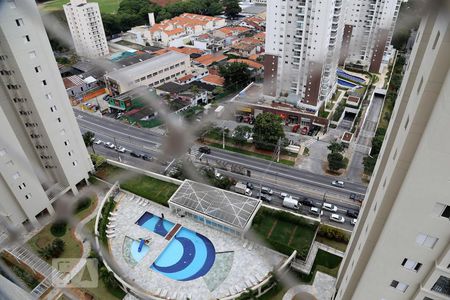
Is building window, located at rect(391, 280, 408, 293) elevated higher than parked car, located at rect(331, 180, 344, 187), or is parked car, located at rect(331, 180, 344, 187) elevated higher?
building window, located at rect(391, 280, 408, 293)

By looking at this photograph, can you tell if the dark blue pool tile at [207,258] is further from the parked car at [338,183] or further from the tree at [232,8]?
the tree at [232,8]

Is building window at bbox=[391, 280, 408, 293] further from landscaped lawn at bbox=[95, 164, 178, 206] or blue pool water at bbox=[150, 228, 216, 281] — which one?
landscaped lawn at bbox=[95, 164, 178, 206]

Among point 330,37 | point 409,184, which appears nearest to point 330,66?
point 330,37

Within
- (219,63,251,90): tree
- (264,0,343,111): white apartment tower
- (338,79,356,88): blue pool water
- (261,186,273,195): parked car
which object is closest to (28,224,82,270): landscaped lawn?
(261,186,273,195): parked car

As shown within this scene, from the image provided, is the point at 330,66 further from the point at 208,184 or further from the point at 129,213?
the point at 129,213

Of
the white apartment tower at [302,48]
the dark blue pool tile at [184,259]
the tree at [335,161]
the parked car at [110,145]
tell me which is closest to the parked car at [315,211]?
the tree at [335,161]

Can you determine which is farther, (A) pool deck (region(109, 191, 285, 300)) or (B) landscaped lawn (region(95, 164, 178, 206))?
(B) landscaped lawn (region(95, 164, 178, 206))

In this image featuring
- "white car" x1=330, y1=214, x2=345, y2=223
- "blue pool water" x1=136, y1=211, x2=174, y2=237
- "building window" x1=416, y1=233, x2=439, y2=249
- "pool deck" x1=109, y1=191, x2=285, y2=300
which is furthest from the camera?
"white car" x1=330, y1=214, x2=345, y2=223
